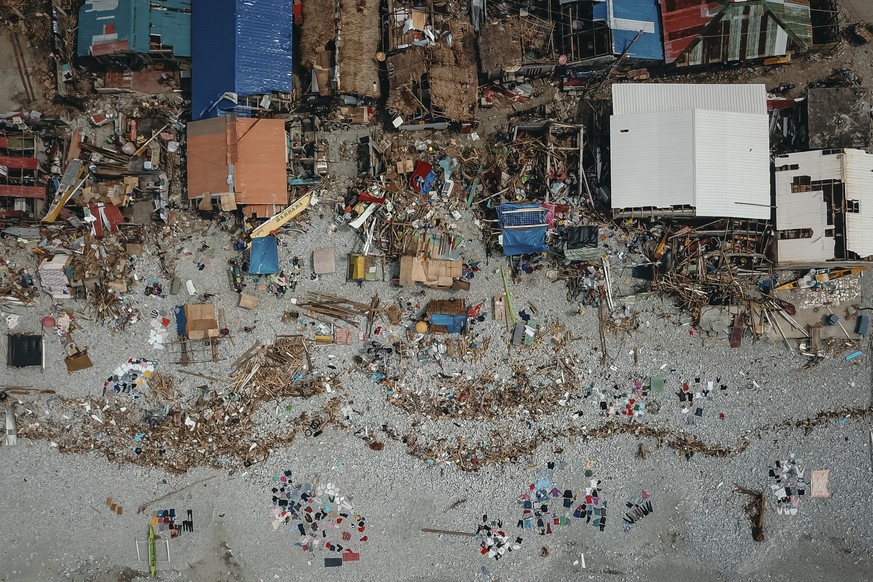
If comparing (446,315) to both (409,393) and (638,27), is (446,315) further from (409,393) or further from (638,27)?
(638,27)

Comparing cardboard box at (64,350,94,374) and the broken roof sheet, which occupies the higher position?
the broken roof sheet

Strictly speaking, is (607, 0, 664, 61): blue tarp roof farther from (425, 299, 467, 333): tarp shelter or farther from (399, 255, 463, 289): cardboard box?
(425, 299, 467, 333): tarp shelter

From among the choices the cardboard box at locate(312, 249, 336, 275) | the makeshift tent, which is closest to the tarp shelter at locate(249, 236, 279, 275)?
the cardboard box at locate(312, 249, 336, 275)

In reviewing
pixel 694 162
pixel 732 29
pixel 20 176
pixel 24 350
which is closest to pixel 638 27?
pixel 732 29

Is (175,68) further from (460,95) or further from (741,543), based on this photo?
(741,543)

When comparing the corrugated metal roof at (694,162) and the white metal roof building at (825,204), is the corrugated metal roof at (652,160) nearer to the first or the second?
the corrugated metal roof at (694,162)

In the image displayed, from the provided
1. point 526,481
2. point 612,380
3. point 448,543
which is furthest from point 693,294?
point 448,543
